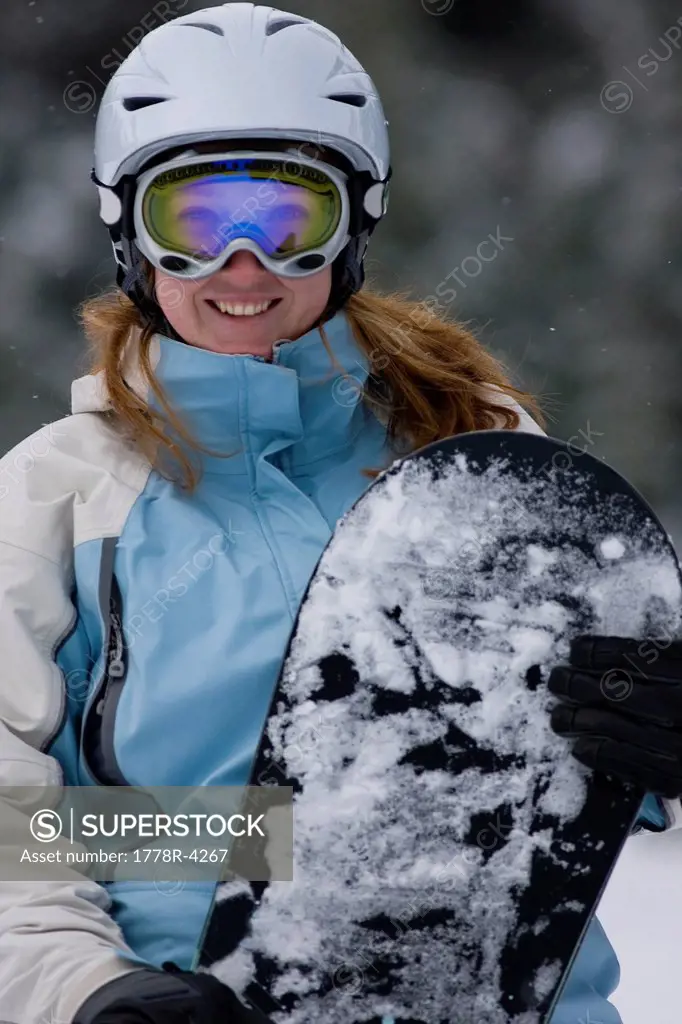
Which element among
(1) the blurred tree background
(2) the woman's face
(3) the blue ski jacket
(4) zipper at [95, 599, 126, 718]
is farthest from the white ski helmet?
(1) the blurred tree background

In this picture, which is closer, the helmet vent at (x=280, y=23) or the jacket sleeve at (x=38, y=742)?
the jacket sleeve at (x=38, y=742)

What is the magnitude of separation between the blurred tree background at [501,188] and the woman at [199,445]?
441 cm

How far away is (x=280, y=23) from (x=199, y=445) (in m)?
0.61

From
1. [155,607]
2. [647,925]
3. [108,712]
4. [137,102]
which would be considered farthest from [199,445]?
[647,925]

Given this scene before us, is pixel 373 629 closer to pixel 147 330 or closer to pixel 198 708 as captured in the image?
pixel 198 708

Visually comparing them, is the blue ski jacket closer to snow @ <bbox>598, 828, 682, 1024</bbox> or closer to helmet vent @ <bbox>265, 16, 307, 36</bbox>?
helmet vent @ <bbox>265, 16, 307, 36</bbox>

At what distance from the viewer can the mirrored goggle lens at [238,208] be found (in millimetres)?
1656

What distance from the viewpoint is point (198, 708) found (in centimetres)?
153

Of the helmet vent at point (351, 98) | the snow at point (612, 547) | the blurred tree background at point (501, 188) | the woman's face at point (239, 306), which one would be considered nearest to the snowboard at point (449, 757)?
the snow at point (612, 547)

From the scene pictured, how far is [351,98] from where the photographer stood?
1.81 m

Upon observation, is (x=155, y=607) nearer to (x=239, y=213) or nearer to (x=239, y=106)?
(x=239, y=213)

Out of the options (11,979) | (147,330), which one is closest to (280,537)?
(147,330)

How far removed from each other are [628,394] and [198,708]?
200 inches

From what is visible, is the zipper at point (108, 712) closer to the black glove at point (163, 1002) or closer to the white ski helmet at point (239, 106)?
the black glove at point (163, 1002)
